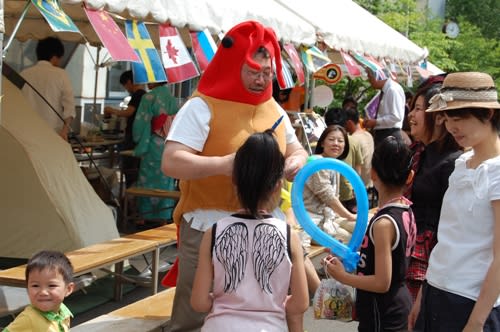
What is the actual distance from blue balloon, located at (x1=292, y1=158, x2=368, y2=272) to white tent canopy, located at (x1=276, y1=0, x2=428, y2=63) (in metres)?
5.40

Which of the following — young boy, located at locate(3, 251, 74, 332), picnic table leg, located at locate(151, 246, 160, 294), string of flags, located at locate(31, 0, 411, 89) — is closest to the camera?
young boy, located at locate(3, 251, 74, 332)

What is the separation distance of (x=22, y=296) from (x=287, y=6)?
455 centimetres

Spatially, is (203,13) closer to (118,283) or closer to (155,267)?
(155,267)

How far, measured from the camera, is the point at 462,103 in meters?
2.82

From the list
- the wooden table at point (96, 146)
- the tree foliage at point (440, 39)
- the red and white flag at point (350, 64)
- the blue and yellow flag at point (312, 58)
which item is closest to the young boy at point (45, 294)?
the blue and yellow flag at point (312, 58)

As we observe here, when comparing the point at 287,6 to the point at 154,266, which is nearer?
the point at 154,266

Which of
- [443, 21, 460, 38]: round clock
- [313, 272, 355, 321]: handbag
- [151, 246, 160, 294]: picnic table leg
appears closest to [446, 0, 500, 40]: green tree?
[443, 21, 460, 38]: round clock

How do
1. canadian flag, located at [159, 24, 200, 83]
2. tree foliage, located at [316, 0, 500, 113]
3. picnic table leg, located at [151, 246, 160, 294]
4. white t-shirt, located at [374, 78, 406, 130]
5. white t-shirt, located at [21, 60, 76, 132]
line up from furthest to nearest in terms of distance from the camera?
tree foliage, located at [316, 0, 500, 113] < white t-shirt, located at [374, 78, 406, 130] < white t-shirt, located at [21, 60, 76, 132] < picnic table leg, located at [151, 246, 160, 294] < canadian flag, located at [159, 24, 200, 83]

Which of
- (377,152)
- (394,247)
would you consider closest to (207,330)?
(394,247)

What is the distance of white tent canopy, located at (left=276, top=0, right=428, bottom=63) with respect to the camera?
898cm

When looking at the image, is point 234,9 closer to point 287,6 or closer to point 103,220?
point 287,6

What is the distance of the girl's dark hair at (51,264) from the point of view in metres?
3.20

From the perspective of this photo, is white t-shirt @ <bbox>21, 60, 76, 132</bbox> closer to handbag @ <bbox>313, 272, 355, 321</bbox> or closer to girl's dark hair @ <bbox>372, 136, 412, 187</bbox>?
handbag @ <bbox>313, 272, 355, 321</bbox>

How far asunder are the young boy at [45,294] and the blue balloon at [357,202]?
1.06 m
